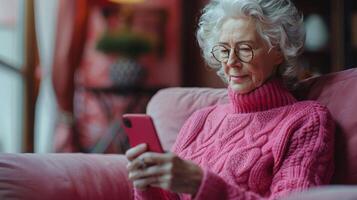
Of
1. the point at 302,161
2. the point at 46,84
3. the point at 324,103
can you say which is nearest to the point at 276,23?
the point at 324,103

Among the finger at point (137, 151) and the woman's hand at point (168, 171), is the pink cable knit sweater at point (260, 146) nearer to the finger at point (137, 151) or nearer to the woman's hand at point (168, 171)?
the woman's hand at point (168, 171)

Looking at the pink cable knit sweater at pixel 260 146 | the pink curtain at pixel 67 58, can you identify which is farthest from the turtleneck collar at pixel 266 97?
the pink curtain at pixel 67 58

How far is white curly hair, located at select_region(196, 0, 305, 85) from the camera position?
150 centimetres

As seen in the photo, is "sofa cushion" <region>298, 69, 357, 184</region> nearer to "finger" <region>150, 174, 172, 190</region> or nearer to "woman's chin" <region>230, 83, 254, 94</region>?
"woman's chin" <region>230, 83, 254, 94</region>

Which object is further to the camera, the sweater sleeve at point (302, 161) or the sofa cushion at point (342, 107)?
the sofa cushion at point (342, 107)

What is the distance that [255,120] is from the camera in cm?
152

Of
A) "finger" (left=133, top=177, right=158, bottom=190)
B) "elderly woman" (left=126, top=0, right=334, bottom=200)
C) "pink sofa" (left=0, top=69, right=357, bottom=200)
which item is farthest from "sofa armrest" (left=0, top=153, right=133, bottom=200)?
"finger" (left=133, top=177, right=158, bottom=190)

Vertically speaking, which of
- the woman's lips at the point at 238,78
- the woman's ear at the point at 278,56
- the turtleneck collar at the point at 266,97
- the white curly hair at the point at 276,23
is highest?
the white curly hair at the point at 276,23

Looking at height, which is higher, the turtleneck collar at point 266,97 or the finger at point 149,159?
the turtleneck collar at point 266,97

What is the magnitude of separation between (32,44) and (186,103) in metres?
1.74

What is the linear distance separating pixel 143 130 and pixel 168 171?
104mm

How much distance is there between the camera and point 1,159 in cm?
149

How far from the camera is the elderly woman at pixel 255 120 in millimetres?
1338

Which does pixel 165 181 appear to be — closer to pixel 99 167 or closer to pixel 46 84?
pixel 99 167
